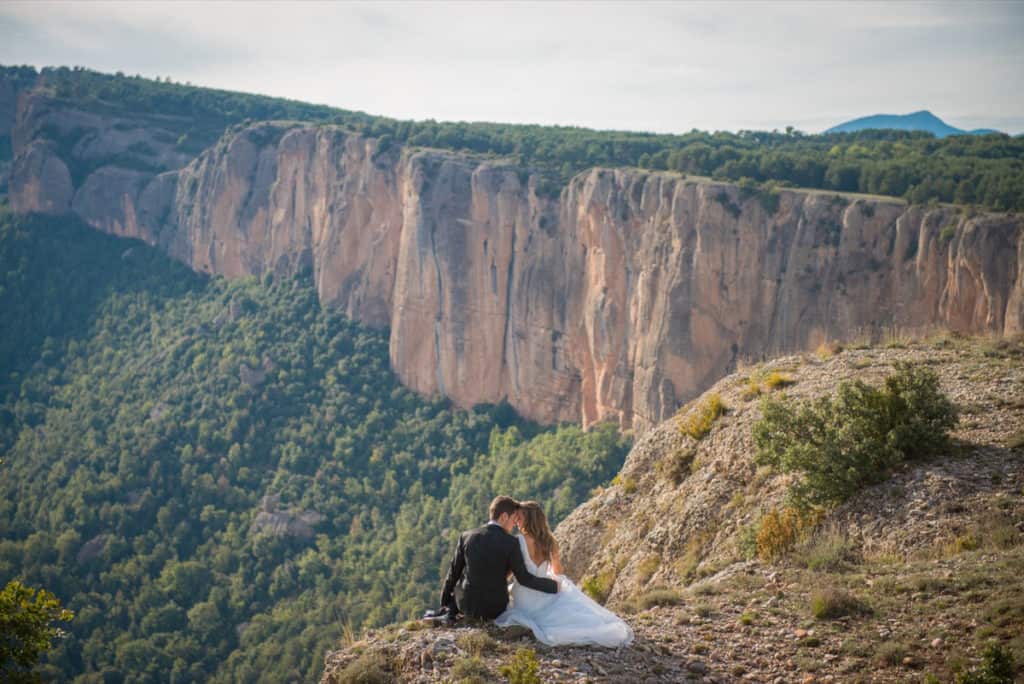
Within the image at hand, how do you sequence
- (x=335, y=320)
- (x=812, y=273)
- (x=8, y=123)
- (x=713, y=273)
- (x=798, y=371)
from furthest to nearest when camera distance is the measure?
1. (x=8, y=123)
2. (x=335, y=320)
3. (x=713, y=273)
4. (x=812, y=273)
5. (x=798, y=371)

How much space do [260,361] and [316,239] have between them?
46.3ft

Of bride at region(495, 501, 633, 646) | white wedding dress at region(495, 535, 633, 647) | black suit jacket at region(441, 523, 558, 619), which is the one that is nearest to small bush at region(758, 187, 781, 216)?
bride at region(495, 501, 633, 646)

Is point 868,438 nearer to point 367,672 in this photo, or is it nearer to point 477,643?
point 477,643

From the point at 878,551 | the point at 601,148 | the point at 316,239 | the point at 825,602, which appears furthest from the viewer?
the point at 316,239

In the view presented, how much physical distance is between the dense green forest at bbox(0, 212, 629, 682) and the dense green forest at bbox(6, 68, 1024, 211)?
1743cm

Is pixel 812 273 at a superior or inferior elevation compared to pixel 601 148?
inferior

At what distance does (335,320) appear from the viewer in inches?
2525

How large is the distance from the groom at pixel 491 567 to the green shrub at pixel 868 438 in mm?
4905

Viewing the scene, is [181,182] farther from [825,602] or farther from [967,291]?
[825,602]

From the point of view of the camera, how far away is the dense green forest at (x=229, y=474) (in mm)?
39688

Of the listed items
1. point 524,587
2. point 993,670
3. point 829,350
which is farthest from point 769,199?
point 993,670

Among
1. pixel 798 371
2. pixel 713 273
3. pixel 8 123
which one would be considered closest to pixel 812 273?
pixel 713 273

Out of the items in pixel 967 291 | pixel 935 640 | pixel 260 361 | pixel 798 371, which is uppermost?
pixel 967 291

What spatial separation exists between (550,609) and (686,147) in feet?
145
